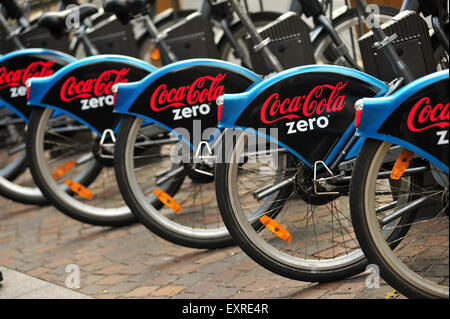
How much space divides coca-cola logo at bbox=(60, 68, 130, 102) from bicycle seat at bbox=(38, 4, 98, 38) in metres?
0.84

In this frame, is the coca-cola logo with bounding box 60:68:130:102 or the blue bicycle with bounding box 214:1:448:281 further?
Result: the coca-cola logo with bounding box 60:68:130:102

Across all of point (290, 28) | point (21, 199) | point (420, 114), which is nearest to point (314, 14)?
point (290, 28)

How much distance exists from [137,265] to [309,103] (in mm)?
1633

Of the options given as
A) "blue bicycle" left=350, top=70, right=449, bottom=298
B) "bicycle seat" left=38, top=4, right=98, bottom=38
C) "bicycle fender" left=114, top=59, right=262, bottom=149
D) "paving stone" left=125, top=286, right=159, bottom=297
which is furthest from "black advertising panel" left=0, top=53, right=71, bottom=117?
"blue bicycle" left=350, top=70, right=449, bottom=298

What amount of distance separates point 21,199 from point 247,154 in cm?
250

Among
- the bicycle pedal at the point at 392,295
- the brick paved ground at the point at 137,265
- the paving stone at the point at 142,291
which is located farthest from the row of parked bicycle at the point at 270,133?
the paving stone at the point at 142,291

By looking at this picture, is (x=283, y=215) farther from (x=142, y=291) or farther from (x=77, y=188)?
(x=77, y=188)

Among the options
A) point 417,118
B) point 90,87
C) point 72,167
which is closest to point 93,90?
point 90,87

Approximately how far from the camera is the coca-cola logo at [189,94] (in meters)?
4.39

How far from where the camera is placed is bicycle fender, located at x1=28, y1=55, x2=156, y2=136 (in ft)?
16.2

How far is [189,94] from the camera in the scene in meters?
4.42

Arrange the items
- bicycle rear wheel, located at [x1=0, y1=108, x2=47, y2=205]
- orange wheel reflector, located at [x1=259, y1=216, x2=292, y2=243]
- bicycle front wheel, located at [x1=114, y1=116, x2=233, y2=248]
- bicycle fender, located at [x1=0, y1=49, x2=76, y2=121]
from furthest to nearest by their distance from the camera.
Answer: bicycle rear wheel, located at [x1=0, y1=108, x2=47, y2=205]
bicycle fender, located at [x1=0, y1=49, x2=76, y2=121]
bicycle front wheel, located at [x1=114, y1=116, x2=233, y2=248]
orange wheel reflector, located at [x1=259, y1=216, x2=292, y2=243]

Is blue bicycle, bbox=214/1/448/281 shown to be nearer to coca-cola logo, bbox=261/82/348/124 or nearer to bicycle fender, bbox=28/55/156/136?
coca-cola logo, bbox=261/82/348/124

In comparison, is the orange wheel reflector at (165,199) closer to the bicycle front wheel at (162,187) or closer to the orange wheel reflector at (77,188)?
the bicycle front wheel at (162,187)
